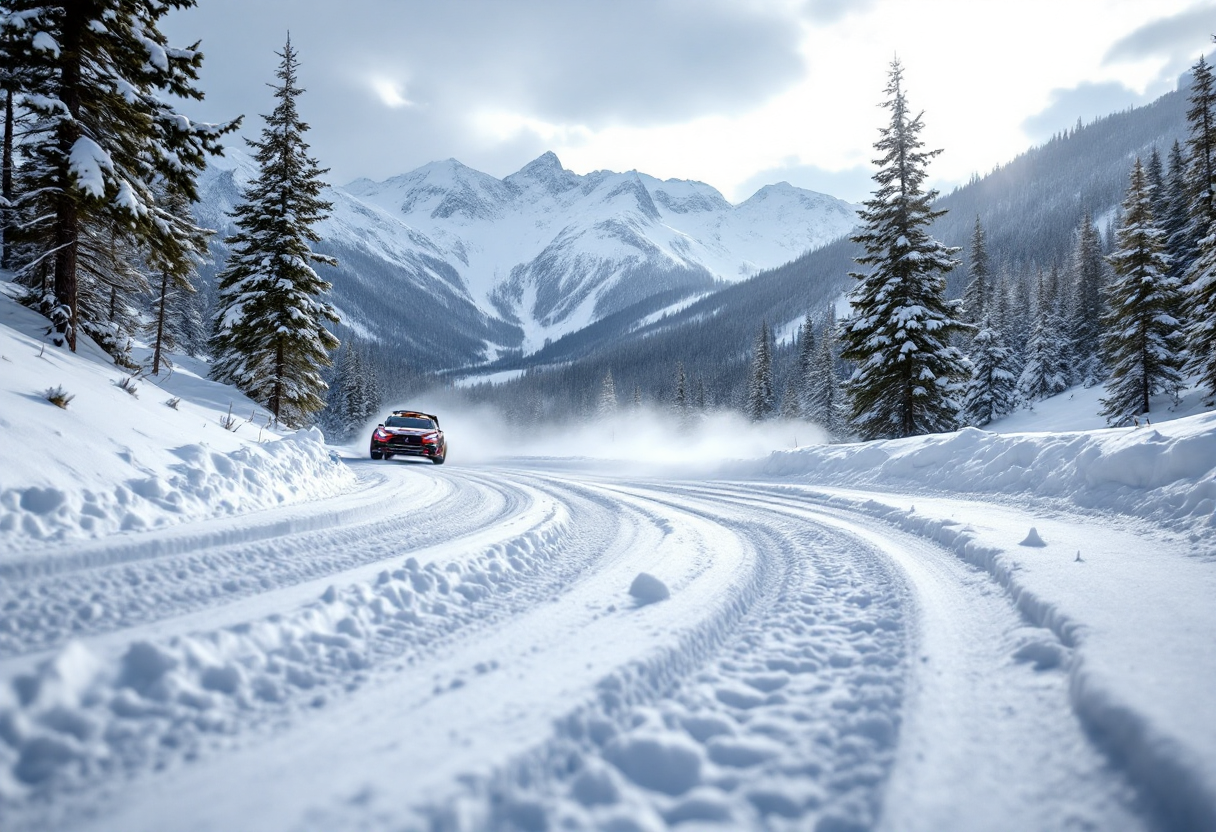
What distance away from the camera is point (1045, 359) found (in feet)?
147

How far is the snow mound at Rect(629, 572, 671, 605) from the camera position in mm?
3891

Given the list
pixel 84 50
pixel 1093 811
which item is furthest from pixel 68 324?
pixel 1093 811

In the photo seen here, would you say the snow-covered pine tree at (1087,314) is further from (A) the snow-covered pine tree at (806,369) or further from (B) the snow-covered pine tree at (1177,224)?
(A) the snow-covered pine tree at (806,369)

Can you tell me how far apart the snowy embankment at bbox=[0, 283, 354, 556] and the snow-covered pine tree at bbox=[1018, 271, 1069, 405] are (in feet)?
180

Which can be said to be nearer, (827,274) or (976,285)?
(976,285)

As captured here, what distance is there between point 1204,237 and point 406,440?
36511mm

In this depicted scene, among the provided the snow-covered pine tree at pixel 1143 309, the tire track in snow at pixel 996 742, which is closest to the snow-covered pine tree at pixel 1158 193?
the snow-covered pine tree at pixel 1143 309

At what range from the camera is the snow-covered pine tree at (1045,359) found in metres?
44.6

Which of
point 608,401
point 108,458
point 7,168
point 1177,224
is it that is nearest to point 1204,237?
point 1177,224

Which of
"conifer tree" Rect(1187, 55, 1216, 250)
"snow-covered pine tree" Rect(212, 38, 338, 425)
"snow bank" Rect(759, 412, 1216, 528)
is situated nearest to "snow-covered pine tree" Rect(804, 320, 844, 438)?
"conifer tree" Rect(1187, 55, 1216, 250)

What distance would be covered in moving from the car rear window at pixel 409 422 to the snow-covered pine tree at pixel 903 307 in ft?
52.0

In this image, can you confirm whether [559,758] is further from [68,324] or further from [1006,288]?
[1006,288]

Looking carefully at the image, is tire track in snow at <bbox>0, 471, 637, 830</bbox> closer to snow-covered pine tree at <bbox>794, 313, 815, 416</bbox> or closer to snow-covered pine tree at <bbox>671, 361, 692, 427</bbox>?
snow-covered pine tree at <bbox>794, 313, 815, 416</bbox>

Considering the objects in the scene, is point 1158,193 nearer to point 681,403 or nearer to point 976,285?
point 976,285
